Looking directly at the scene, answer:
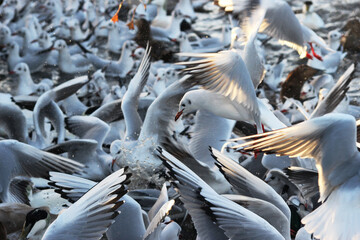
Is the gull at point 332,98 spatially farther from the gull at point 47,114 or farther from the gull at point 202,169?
the gull at point 47,114

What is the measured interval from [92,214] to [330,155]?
122 cm

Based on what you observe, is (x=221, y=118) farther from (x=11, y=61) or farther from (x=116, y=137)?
(x=11, y=61)

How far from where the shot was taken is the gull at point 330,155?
3.77 metres

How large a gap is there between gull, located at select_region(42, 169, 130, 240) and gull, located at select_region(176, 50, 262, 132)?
1.55 metres

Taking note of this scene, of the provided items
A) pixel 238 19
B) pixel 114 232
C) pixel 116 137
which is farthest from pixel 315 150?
pixel 116 137

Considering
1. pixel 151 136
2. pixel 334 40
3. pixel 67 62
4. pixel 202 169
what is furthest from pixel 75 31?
pixel 202 169

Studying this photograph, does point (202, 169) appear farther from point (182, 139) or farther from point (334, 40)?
point (334, 40)

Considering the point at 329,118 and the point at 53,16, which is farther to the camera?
the point at 53,16

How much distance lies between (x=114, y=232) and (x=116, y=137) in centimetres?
275

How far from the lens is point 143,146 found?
5.98 meters

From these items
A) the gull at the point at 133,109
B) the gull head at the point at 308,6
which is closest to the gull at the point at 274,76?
the gull head at the point at 308,6

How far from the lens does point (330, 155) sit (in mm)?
3869

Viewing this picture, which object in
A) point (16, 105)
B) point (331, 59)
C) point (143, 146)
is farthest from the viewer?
point (331, 59)

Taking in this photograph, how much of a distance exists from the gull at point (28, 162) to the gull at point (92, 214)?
117 centimetres
